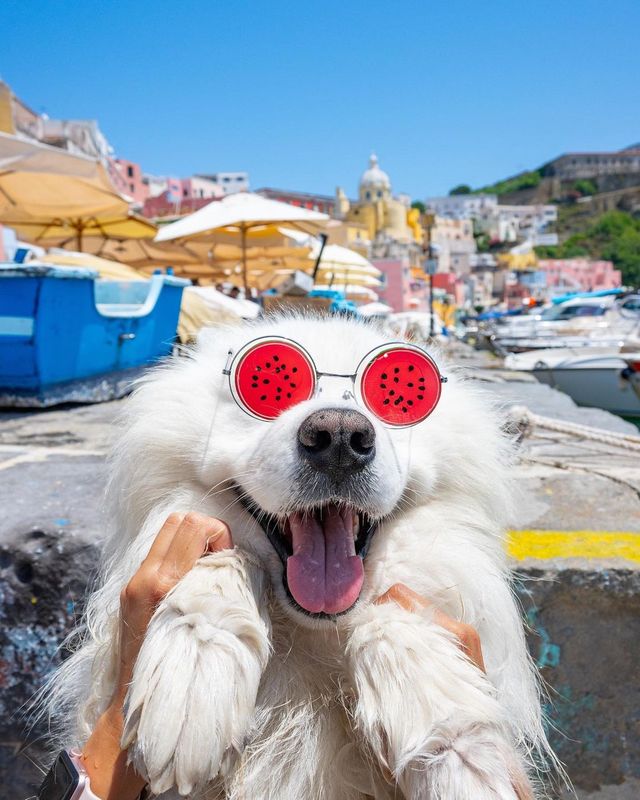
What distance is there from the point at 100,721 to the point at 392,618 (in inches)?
21.4

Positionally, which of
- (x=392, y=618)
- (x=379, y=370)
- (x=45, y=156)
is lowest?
(x=392, y=618)

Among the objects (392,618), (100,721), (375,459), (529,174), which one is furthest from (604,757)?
(529,174)

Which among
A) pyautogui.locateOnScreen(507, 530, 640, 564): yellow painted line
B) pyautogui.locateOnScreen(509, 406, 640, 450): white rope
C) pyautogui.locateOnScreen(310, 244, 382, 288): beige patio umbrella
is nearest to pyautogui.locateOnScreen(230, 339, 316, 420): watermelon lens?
pyautogui.locateOnScreen(507, 530, 640, 564): yellow painted line

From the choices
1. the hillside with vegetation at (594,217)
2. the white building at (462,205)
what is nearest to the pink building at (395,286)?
the hillside with vegetation at (594,217)

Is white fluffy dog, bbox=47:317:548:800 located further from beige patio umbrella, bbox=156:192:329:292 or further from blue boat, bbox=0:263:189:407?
beige patio umbrella, bbox=156:192:329:292

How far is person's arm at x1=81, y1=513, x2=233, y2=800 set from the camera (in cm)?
110

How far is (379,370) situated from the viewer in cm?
132

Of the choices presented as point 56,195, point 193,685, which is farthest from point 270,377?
point 56,195

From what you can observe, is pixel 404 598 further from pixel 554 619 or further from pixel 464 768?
pixel 554 619

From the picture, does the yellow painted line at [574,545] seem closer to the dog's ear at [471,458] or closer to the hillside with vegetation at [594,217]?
the dog's ear at [471,458]

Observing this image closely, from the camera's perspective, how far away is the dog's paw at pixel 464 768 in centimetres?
91

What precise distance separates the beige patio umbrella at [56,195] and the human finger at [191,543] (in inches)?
234

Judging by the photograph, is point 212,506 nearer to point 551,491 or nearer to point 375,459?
point 375,459

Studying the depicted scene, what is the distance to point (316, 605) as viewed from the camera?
1166mm
